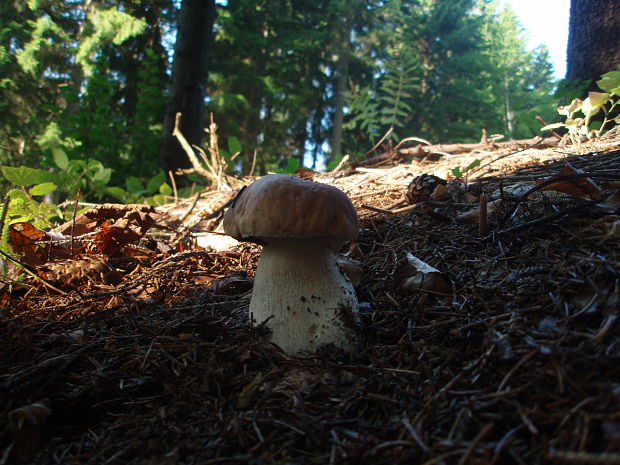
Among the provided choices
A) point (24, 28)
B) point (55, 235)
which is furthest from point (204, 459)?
point (24, 28)

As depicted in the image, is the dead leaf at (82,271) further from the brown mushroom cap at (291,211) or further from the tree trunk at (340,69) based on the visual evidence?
the tree trunk at (340,69)

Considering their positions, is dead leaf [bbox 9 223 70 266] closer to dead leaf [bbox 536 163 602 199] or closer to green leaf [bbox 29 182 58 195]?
green leaf [bbox 29 182 58 195]

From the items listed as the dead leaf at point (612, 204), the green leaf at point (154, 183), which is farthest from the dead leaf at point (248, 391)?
the green leaf at point (154, 183)

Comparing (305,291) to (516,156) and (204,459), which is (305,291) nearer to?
(204,459)

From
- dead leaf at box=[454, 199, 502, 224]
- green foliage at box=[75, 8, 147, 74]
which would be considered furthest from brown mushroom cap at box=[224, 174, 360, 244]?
green foliage at box=[75, 8, 147, 74]

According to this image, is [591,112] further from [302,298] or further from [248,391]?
[248,391]

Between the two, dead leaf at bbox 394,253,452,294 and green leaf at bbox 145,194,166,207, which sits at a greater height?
green leaf at bbox 145,194,166,207
